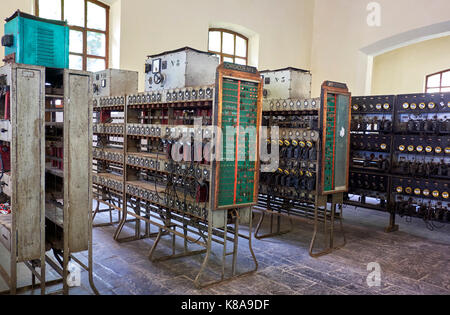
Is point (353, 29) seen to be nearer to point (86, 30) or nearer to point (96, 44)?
point (96, 44)

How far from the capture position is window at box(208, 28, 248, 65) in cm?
957

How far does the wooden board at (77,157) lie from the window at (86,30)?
15.9ft

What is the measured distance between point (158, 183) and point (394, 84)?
38.6 ft

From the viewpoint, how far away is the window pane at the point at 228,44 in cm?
979

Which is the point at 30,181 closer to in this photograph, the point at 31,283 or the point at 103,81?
the point at 31,283

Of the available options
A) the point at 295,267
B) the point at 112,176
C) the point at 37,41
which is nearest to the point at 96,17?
the point at 112,176

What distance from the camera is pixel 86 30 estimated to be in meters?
7.79

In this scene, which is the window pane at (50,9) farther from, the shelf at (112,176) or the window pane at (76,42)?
the shelf at (112,176)

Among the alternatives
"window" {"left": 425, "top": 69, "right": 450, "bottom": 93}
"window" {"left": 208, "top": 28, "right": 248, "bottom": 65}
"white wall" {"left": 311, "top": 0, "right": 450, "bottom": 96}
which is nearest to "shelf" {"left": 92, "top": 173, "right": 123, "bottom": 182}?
"window" {"left": 208, "top": 28, "right": 248, "bottom": 65}

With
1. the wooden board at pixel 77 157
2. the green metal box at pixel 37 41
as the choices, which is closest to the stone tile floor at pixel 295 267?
the wooden board at pixel 77 157

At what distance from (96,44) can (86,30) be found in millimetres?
318

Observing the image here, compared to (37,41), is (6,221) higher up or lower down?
lower down

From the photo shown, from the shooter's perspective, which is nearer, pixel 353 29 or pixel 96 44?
pixel 96 44

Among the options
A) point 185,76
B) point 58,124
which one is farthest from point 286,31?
point 58,124
